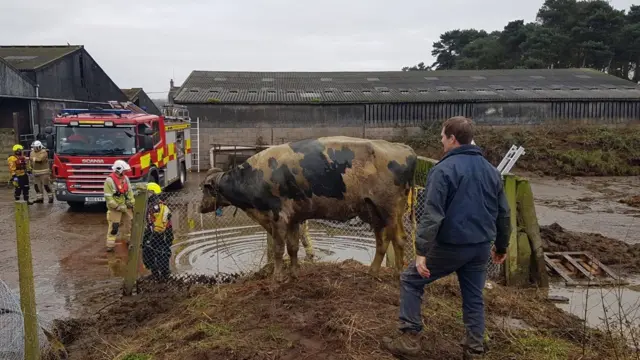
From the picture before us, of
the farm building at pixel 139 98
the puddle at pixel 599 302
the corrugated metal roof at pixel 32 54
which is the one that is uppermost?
the corrugated metal roof at pixel 32 54

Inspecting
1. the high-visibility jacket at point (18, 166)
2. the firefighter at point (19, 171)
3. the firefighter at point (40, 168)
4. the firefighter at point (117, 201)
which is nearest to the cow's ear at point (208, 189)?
the firefighter at point (117, 201)

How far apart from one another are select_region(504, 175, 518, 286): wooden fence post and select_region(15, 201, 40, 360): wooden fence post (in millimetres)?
5764

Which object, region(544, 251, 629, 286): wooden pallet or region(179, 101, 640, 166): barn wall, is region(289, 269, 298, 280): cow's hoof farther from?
region(179, 101, 640, 166): barn wall

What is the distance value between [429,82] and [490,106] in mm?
5402

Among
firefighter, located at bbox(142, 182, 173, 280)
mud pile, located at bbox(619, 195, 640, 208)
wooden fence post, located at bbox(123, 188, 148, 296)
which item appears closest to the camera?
wooden fence post, located at bbox(123, 188, 148, 296)

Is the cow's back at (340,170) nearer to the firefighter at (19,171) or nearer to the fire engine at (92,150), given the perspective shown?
the fire engine at (92,150)

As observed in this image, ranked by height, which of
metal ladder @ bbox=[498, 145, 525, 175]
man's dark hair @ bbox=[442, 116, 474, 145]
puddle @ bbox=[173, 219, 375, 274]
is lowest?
puddle @ bbox=[173, 219, 375, 274]

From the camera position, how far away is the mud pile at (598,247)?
881 centimetres

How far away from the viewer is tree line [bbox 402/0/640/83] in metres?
46.0

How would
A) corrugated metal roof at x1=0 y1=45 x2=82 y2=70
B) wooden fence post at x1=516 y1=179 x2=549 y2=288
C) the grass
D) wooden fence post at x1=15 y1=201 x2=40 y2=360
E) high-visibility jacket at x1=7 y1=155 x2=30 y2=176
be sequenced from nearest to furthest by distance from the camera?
wooden fence post at x1=15 y1=201 x2=40 y2=360, wooden fence post at x1=516 y1=179 x2=549 y2=288, high-visibility jacket at x1=7 y1=155 x2=30 y2=176, the grass, corrugated metal roof at x1=0 y1=45 x2=82 y2=70

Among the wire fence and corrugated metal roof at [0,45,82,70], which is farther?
corrugated metal roof at [0,45,82,70]

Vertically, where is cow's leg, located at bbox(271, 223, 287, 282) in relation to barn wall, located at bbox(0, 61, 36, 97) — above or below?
below

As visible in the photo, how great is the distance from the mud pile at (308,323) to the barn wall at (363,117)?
1935cm

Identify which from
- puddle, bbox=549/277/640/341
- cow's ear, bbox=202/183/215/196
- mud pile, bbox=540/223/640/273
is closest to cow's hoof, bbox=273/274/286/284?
cow's ear, bbox=202/183/215/196
